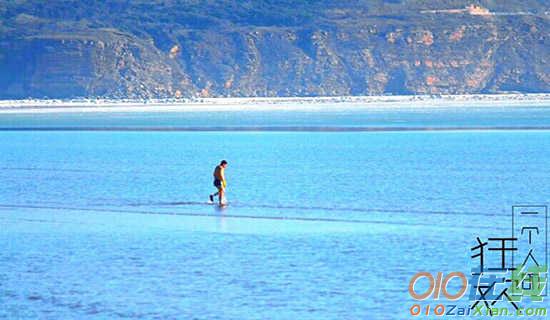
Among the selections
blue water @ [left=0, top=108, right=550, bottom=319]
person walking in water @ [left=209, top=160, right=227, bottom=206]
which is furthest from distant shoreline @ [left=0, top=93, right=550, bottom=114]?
person walking in water @ [left=209, top=160, right=227, bottom=206]

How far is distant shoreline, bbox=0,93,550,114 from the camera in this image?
438ft

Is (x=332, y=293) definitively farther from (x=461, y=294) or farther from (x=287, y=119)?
(x=287, y=119)

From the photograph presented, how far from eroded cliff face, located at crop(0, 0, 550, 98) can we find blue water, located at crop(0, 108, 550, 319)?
96308 mm

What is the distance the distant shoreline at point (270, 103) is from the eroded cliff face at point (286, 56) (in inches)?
161

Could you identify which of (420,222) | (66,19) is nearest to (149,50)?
(66,19)

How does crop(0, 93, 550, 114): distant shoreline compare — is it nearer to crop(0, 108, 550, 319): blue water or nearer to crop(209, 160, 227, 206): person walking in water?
crop(0, 108, 550, 319): blue water

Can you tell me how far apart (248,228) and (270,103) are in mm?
121785

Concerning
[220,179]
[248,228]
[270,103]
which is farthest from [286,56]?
[248,228]

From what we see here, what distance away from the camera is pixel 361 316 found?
1866 centimetres

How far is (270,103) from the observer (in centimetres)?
14912

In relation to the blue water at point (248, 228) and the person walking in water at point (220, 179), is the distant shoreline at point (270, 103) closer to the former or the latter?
the blue water at point (248, 228)

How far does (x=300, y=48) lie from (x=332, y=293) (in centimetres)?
14990

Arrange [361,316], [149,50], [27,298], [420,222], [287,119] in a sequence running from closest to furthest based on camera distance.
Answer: [361,316]
[27,298]
[420,222]
[287,119]
[149,50]

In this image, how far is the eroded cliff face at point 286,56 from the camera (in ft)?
509
